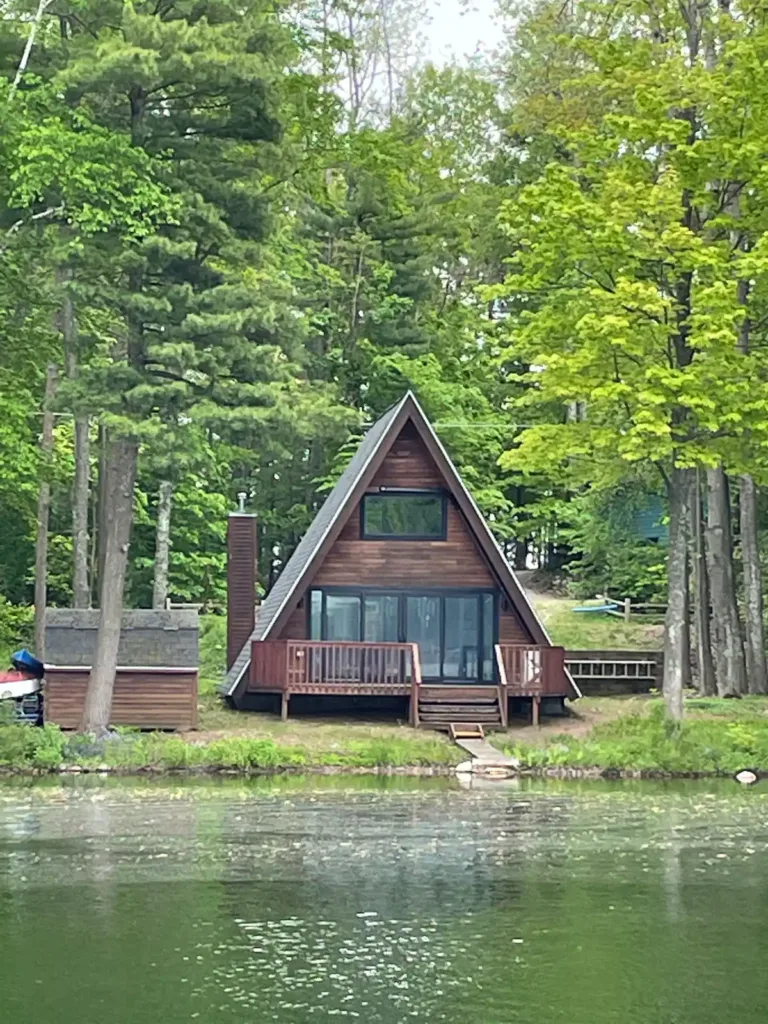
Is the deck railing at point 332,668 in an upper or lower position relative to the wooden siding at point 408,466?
lower

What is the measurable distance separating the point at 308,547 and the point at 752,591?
8995 millimetres

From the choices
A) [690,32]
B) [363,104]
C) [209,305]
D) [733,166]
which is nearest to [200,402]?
[209,305]

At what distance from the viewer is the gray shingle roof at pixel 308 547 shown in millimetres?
27719

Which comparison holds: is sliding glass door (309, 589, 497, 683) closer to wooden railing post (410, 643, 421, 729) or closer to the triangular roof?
the triangular roof

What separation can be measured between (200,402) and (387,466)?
5.78m

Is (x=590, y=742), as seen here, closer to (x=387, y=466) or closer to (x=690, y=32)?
(x=387, y=466)

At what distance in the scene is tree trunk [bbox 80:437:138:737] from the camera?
24.5 metres

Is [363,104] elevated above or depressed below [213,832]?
above

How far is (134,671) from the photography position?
84.2 ft

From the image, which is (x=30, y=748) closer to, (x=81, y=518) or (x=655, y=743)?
(x=81, y=518)

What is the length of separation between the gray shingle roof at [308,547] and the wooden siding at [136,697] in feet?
6.42

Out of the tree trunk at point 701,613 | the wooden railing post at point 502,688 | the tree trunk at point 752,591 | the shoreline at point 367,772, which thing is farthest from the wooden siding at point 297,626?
the tree trunk at point 752,591

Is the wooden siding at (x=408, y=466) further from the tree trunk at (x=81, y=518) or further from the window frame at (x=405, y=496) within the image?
the tree trunk at (x=81, y=518)

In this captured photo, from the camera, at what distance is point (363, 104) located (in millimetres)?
45438
